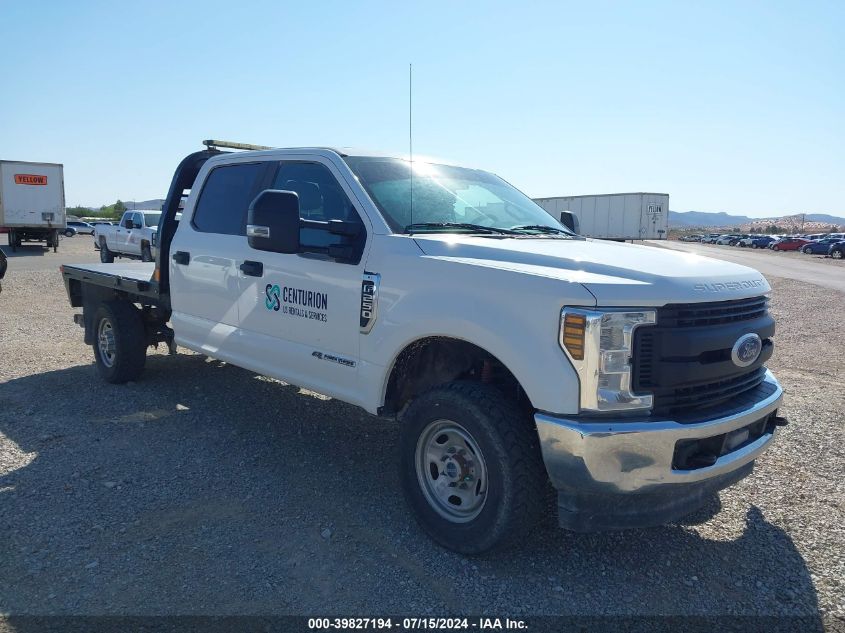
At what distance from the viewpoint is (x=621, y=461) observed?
2.81 metres

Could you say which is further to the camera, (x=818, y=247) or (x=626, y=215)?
(x=818, y=247)

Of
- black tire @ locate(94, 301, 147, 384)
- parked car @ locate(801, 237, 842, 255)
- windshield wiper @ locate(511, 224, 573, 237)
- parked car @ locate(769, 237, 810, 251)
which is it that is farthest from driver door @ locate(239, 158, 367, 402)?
parked car @ locate(769, 237, 810, 251)

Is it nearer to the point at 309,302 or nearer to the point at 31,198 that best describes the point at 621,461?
the point at 309,302

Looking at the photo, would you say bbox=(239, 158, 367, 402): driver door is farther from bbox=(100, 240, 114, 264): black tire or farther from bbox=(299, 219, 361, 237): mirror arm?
bbox=(100, 240, 114, 264): black tire

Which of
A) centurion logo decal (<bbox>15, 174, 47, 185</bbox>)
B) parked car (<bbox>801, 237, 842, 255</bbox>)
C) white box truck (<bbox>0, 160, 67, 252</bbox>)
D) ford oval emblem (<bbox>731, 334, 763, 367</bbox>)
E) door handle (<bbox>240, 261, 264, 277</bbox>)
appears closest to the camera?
ford oval emblem (<bbox>731, 334, 763, 367</bbox>)

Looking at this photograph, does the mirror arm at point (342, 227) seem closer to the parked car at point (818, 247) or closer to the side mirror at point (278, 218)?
the side mirror at point (278, 218)

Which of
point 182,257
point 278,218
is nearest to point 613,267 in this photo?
point 278,218

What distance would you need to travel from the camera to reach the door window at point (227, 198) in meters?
4.93

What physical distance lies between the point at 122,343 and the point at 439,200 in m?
3.79

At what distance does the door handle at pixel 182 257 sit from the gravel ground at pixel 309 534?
51.9 inches

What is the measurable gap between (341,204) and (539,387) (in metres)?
1.91

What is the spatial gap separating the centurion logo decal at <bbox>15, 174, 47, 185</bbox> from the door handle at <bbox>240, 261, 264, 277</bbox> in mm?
27264

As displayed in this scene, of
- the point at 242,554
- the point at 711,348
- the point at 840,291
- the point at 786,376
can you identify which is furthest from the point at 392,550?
the point at 840,291

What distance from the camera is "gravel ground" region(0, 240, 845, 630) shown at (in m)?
Answer: 3.02
